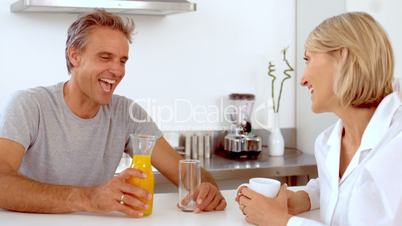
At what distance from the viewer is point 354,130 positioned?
162 cm

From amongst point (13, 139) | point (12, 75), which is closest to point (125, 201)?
point (13, 139)

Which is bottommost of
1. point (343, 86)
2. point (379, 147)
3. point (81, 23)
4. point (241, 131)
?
point (241, 131)

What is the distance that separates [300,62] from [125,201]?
224 cm

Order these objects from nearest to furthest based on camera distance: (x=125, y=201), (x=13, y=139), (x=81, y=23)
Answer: (x=125, y=201), (x=13, y=139), (x=81, y=23)

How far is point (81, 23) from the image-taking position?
6.73 ft

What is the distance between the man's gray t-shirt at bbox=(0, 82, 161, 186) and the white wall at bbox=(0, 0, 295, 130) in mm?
1148

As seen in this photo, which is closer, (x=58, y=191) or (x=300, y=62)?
(x=58, y=191)

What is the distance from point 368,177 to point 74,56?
1.11m

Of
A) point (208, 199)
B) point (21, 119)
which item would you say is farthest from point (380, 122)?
point (21, 119)

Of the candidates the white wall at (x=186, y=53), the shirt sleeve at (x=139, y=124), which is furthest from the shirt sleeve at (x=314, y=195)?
the white wall at (x=186, y=53)

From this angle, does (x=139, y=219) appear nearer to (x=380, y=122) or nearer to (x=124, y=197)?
(x=124, y=197)

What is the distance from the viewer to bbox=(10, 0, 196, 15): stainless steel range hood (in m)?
2.84

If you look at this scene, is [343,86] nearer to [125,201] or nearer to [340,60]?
[340,60]

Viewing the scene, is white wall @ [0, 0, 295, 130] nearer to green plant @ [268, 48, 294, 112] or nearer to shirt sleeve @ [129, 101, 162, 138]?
green plant @ [268, 48, 294, 112]
